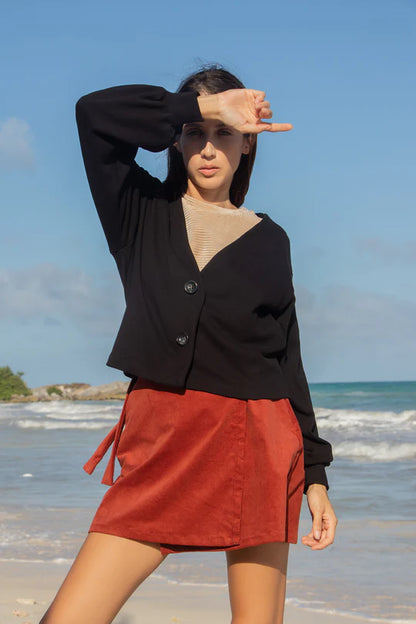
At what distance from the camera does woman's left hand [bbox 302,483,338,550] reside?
6.94ft

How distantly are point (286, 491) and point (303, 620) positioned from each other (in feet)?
6.52

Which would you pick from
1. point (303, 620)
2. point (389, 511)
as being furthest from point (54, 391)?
point (303, 620)

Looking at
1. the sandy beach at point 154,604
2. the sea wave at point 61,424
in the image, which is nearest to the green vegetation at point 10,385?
the sea wave at point 61,424

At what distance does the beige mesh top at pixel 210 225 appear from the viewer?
2.05 metres

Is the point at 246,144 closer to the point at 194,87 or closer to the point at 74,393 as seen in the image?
the point at 194,87

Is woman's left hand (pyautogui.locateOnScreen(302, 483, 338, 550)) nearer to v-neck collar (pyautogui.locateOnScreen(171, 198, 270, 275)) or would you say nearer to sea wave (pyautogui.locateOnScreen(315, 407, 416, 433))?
v-neck collar (pyautogui.locateOnScreen(171, 198, 270, 275))

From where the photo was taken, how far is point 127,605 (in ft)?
12.6

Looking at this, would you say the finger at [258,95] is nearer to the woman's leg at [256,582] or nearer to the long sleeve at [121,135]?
the long sleeve at [121,135]

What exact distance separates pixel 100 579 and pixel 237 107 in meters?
1.14

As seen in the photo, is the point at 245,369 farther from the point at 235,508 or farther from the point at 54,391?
the point at 54,391

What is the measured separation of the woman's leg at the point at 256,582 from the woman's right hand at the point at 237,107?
1028mm

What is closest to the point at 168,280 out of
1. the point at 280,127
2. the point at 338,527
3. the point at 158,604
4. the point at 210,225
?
the point at 210,225

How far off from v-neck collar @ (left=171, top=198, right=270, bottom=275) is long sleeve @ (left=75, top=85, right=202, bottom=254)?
105 millimetres

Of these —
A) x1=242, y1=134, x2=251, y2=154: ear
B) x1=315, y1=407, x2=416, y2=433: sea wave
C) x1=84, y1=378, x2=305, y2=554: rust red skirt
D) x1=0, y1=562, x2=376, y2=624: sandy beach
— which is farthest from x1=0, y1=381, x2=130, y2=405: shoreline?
x1=84, y1=378, x2=305, y2=554: rust red skirt
